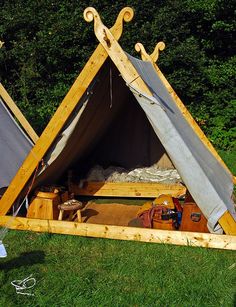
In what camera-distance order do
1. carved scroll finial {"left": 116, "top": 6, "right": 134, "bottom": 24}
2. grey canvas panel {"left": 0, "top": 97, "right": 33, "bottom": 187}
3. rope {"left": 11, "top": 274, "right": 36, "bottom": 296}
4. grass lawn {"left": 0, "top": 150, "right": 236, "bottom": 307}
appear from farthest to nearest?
grey canvas panel {"left": 0, "top": 97, "right": 33, "bottom": 187}
carved scroll finial {"left": 116, "top": 6, "right": 134, "bottom": 24}
rope {"left": 11, "top": 274, "right": 36, "bottom": 296}
grass lawn {"left": 0, "top": 150, "right": 236, "bottom": 307}

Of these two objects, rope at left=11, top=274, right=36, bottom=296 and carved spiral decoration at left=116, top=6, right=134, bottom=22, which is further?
carved spiral decoration at left=116, top=6, right=134, bottom=22

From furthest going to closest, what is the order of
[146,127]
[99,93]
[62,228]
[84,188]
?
[146,127] < [84,188] < [99,93] < [62,228]

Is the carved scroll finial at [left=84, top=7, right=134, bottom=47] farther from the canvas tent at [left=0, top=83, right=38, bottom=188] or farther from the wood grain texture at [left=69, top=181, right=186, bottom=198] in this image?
the wood grain texture at [left=69, top=181, right=186, bottom=198]

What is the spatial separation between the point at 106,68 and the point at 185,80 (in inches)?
247

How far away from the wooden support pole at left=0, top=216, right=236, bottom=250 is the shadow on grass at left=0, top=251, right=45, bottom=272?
0.47m

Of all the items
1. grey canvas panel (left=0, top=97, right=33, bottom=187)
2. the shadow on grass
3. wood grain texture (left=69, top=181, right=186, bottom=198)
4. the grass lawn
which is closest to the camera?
the grass lawn

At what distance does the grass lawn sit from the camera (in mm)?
3152

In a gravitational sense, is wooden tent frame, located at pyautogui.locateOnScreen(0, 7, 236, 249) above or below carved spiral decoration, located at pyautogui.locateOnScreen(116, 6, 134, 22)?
below

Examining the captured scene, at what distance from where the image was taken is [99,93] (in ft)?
15.7

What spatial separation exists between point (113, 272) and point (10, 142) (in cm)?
A: 285

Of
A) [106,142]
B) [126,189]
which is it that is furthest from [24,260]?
[106,142]

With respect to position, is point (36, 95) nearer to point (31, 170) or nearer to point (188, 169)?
point (31, 170)

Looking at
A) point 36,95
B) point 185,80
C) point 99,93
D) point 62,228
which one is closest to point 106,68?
point 99,93

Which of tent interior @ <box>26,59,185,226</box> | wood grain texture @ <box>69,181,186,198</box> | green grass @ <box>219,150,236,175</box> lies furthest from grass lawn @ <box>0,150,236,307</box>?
green grass @ <box>219,150,236,175</box>
